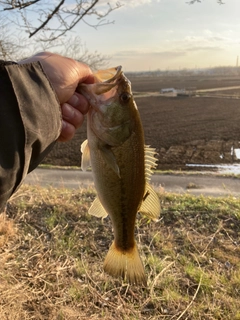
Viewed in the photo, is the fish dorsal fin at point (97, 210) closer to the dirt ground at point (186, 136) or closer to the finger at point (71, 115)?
the finger at point (71, 115)

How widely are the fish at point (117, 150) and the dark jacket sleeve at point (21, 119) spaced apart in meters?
0.32

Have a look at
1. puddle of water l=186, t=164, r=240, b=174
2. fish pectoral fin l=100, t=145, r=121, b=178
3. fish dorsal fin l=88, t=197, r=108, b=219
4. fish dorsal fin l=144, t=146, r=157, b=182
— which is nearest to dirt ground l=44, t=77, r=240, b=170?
puddle of water l=186, t=164, r=240, b=174

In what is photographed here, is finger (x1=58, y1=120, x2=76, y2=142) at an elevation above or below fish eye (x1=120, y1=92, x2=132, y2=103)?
below

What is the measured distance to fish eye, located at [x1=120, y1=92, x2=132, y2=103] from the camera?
6.54 feet

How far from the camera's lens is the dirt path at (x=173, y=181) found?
32.8 ft

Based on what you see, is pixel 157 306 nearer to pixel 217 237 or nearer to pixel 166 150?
pixel 217 237

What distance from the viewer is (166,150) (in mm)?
18906

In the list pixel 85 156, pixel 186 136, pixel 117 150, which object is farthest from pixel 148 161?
pixel 186 136

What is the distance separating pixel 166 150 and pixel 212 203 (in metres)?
12.1

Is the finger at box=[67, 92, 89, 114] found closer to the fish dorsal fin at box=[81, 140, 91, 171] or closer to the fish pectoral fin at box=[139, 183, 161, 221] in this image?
the fish dorsal fin at box=[81, 140, 91, 171]

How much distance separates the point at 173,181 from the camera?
11.0 metres

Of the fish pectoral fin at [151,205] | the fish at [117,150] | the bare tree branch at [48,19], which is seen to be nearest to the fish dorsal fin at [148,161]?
the fish at [117,150]

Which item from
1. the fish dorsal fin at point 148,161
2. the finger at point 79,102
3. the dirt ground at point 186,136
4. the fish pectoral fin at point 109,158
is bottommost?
the dirt ground at point 186,136

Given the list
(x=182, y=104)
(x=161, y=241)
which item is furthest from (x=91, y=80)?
(x=182, y=104)
